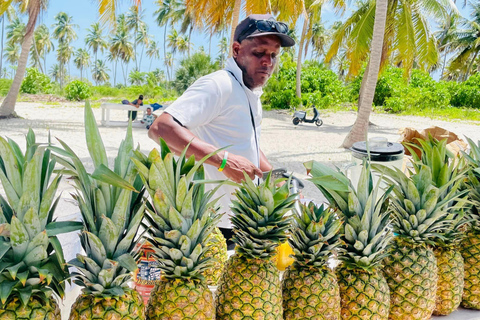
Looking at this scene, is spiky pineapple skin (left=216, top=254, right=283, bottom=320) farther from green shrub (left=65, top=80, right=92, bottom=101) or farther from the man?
green shrub (left=65, top=80, right=92, bottom=101)

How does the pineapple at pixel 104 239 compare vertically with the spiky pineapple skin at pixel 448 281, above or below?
above

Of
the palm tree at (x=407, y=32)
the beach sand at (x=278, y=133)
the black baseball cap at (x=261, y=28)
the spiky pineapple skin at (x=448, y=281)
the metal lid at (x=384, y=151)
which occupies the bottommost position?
the beach sand at (x=278, y=133)

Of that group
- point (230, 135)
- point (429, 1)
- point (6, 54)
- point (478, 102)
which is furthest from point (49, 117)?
point (6, 54)

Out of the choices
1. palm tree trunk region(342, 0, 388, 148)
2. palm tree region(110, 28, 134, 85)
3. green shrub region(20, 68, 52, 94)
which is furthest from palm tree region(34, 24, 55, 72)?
palm tree trunk region(342, 0, 388, 148)

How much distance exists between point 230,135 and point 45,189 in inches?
57.1

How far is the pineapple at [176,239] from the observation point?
1.28m

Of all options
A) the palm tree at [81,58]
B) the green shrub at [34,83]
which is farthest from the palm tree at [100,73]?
the green shrub at [34,83]

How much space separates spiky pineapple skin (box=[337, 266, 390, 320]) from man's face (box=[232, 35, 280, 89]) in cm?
133

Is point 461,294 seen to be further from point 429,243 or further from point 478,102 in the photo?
point 478,102

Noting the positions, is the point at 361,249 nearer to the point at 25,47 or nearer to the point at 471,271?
the point at 471,271

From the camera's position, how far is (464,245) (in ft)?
6.34

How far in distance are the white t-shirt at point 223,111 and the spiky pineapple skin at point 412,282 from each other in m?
1.01

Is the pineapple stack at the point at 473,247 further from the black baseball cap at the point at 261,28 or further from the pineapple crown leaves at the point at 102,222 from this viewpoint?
the pineapple crown leaves at the point at 102,222

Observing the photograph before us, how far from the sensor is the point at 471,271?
188 cm
